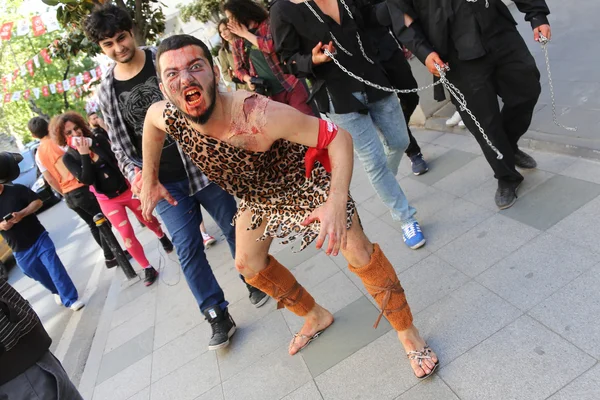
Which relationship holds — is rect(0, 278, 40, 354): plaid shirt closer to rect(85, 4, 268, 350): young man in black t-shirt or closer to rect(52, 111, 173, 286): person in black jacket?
rect(85, 4, 268, 350): young man in black t-shirt

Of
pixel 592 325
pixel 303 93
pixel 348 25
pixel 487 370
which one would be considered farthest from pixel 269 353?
pixel 303 93

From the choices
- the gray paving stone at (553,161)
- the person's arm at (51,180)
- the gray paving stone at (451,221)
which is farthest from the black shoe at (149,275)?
the gray paving stone at (553,161)

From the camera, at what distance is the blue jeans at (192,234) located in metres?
3.30

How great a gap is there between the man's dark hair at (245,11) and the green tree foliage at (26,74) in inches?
692

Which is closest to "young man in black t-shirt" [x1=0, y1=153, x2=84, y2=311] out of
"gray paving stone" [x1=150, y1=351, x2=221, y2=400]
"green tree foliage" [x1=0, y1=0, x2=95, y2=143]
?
"gray paving stone" [x1=150, y1=351, x2=221, y2=400]

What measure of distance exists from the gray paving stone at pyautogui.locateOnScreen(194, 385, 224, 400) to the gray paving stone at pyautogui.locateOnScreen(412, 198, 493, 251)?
67.3 inches

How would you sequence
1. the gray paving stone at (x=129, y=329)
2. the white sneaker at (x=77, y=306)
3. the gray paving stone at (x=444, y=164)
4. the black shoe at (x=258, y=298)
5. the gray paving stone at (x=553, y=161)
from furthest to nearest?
the white sneaker at (x=77, y=306)
the gray paving stone at (x=444, y=164)
the gray paving stone at (x=129, y=329)
the black shoe at (x=258, y=298)
the gray paving stone at (x=553, y=161)

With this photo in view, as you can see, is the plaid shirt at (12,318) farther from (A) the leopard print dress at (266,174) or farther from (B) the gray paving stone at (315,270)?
(B) the gray paving stone at (315,270)

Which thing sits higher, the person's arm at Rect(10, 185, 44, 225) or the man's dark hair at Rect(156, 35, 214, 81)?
the man's dark hair at Rect(156, 35, 214, 81)

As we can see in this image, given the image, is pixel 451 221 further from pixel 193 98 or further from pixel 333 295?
pixel 193 98

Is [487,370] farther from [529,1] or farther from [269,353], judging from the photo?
[529,1]

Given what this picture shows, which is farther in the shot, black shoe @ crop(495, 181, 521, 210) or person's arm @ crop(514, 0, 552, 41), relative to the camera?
black shoe @ crop(495, 181, 521, 210)

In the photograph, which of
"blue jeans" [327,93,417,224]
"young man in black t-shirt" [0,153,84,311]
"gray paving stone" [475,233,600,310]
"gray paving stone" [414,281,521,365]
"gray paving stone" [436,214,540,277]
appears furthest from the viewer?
"young man in black t-shirt" [0,153,84,311]

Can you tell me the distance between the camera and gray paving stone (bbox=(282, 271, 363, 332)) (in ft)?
10.8
